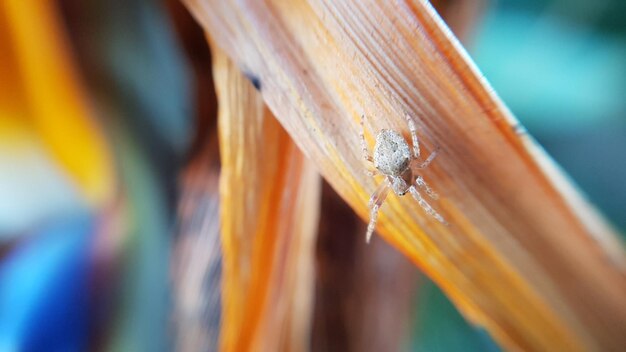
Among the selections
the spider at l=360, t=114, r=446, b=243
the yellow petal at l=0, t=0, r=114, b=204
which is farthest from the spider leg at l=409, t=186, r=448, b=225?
the yellow petal at l=0, t=0, r=114, b=204

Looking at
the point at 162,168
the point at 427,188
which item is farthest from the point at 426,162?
the point at 162,168

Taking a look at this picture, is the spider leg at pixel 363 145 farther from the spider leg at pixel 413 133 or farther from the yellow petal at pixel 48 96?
the yellow petal at pixel 48 96

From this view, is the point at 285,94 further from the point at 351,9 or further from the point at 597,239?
the point at 597,239

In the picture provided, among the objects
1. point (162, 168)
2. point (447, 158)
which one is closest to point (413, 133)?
point (447, 158)

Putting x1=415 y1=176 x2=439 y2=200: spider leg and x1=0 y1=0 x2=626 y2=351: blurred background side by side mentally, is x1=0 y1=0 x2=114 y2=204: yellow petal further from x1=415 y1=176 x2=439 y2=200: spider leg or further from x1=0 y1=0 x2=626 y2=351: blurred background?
x1=415 y1=176 x2=439 y2=200: spider leg

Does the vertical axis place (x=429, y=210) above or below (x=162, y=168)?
below

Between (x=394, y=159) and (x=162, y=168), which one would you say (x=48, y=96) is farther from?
(x=394, y=159)

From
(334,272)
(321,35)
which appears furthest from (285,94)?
(334,272)
